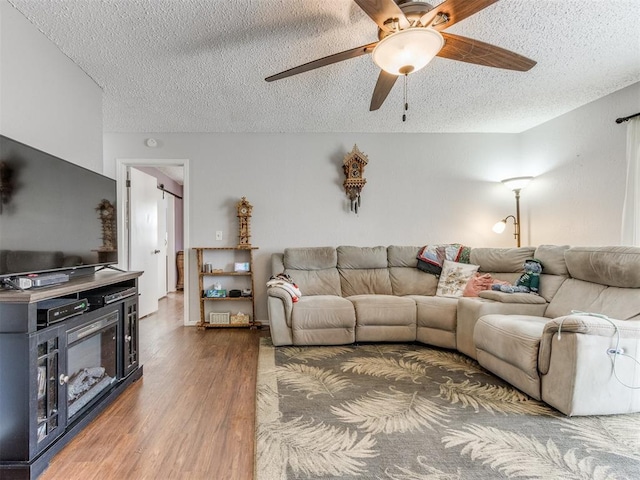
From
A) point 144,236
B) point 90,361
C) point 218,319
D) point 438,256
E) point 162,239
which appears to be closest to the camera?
Result: point 90,361

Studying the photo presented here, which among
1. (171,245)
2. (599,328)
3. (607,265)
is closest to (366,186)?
(607,265)

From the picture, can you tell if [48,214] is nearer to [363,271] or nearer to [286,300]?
[286,300]

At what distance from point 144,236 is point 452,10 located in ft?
13.8

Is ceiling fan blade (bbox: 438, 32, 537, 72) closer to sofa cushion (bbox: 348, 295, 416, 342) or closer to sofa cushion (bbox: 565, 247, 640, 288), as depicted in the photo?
sofa cushion (bbox: 565, 247, 640, 288)

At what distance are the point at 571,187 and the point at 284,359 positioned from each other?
11.3ft

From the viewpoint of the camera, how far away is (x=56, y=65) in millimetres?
2115

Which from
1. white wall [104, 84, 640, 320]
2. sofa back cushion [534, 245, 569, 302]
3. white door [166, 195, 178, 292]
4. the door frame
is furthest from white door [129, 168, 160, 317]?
sofa back cushion [534, 245, 569, 302]

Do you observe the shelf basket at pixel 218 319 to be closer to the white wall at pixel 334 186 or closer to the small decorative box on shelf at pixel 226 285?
the small decorative box on shelf at pixel 226 285

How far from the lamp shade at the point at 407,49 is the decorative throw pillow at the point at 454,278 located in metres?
2.43

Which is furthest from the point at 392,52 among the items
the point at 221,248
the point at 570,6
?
the point at 221,248

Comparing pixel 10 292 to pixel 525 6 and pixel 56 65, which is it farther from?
pixel 525 6

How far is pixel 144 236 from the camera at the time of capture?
4.18 meters

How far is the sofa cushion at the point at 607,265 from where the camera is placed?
6.91ft

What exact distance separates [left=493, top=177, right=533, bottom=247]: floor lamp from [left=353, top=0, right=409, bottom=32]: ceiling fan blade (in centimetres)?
286
